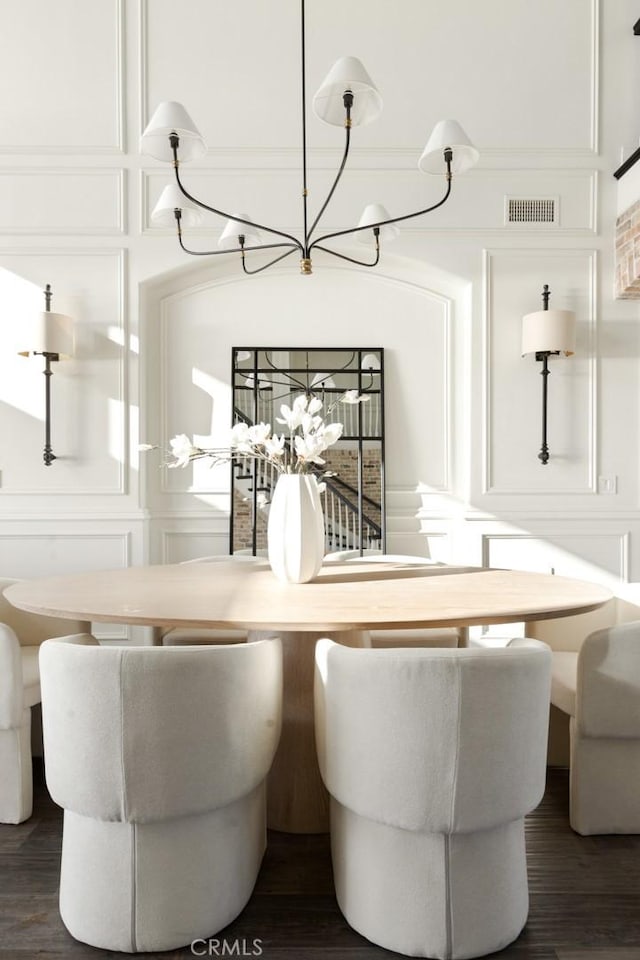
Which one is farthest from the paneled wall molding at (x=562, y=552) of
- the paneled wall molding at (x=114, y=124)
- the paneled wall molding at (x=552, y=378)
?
the paneled wall molding at (x=114, y=124)

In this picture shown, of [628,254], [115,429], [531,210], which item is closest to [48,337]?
[115,429]

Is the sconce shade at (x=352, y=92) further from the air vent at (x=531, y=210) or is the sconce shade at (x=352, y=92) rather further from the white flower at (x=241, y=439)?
the air vent at (x=531, y=210)

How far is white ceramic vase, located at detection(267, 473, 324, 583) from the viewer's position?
2.32 meters

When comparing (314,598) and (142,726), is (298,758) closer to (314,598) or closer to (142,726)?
(314,598)

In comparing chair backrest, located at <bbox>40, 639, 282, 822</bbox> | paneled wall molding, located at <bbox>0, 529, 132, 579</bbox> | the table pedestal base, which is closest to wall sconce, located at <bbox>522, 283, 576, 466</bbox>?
the table pedestal base

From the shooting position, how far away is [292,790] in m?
2.22

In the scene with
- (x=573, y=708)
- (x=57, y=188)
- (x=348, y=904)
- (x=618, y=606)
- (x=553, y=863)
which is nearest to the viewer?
(x=348, y=904)

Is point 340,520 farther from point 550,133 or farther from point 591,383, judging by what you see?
point 550,133

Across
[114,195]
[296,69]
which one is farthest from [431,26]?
[114,195]

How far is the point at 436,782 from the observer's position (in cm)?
144

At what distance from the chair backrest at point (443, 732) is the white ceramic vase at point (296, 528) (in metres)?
0.83

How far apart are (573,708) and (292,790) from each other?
96cm

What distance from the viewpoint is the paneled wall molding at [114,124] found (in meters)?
4.00

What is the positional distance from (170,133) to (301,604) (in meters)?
1.61
